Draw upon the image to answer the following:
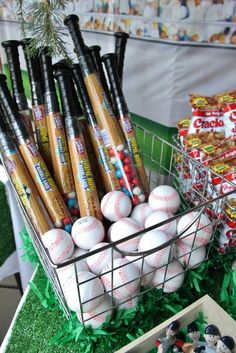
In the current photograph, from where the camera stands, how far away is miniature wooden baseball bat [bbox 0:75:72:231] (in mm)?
591

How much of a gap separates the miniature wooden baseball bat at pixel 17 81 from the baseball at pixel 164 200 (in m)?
0.28

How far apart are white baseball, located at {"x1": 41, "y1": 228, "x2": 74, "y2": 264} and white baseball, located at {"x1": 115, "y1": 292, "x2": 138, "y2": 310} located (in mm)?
109

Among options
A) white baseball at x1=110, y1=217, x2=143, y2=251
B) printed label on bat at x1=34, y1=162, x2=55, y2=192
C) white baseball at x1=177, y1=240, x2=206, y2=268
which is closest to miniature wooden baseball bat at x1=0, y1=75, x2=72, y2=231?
printed label on bat at x1=34, y1=162, x2=55, y2=192

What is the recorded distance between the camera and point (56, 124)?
→ 0.62 metres

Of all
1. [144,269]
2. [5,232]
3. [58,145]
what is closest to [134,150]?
[58,145]

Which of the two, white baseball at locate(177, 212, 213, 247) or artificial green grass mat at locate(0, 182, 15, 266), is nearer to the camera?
white baseball at locate(177, 212, 213, 247)

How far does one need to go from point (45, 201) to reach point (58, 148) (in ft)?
0.35

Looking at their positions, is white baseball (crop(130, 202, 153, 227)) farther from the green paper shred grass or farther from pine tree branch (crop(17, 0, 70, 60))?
pine tree branch (crop(17, 0, 70, 60))

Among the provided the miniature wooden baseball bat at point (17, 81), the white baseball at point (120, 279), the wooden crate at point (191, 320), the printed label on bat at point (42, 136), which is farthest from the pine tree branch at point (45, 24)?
the wooden crate at point (191, 320)

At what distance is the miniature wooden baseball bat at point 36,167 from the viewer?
23.3 inches

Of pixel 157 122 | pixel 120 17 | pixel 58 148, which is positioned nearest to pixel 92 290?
pixel 58 148

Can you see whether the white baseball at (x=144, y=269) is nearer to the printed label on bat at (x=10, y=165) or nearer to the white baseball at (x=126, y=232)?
the white baseball at (x=126, y=232)

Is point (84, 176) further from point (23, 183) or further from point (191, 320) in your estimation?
point (191, 320)

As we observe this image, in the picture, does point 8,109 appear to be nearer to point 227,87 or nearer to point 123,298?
point 123,298
